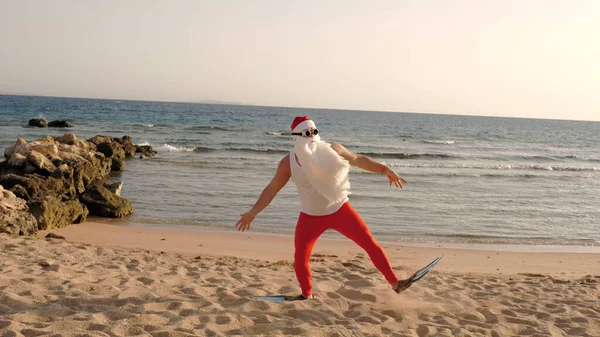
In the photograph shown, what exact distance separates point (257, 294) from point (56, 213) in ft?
19.5

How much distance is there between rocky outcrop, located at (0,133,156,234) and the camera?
1017 cm

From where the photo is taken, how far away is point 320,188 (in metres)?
5.04

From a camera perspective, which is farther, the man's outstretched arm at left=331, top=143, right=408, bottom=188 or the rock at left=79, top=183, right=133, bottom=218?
the rock at left=79, top=183, right=133, bottom=218

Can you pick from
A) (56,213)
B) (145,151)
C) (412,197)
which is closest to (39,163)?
(56,213)

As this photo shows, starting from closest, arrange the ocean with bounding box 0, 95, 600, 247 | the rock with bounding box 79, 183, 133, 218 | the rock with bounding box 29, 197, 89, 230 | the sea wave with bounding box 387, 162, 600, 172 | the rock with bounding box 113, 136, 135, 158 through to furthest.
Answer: the rock with bounding box 29, 197, 89, 230 → the rock with bounding box 79, 183, 133, 218 → the ocean with bounding box 0, 95, 600, 247 → the rock with bounding box 113, 136, 135, 158 → the sea wave with bounding box 387, 162, 600, 172

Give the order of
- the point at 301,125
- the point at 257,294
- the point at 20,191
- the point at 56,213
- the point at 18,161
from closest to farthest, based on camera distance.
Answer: the point at 301,125, the point at 257,294, the point at 56,213, the point at 20,191, the point at 18,161

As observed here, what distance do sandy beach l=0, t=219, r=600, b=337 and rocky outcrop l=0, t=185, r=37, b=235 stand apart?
681 mm

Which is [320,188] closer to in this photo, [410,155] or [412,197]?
[412,197]

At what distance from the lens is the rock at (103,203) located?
38.6 feet

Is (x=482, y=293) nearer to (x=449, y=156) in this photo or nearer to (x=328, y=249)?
(x=328, y=249)

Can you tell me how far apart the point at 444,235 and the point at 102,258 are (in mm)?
7149

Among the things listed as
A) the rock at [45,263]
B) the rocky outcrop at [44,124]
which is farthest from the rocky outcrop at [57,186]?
→ the rocky outcrop at [44,124]

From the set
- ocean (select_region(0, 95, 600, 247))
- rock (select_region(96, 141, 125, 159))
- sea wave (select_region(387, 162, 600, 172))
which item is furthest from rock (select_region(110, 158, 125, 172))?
sea wave (select_region(387, 162, 600, 172))

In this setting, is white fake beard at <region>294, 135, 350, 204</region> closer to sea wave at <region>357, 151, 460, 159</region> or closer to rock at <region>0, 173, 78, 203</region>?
rock at <region>0, 173, 78, 203</region>
